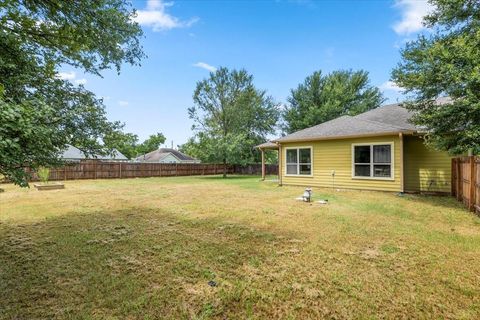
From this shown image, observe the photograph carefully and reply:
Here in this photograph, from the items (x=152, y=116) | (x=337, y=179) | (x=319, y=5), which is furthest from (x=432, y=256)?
(x=152, y=116)

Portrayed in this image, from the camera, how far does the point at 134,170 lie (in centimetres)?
2205

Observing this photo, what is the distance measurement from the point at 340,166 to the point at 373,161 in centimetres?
139

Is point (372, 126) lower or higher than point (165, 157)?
higher

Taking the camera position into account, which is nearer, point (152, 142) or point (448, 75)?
point (448, 75)

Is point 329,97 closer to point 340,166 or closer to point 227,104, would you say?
point 227,104

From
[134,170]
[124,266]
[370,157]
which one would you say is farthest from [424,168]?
[134,170]

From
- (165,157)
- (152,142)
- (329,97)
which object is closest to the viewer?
(329,97)

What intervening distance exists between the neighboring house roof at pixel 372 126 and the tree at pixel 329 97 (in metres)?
15.0

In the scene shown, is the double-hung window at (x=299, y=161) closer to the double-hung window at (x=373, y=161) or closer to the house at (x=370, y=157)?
the house at (x=370, y=157)

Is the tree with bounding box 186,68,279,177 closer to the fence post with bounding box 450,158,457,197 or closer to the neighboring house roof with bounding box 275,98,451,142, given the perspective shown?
the neighboring house roof with bounding box 275,98,451,142

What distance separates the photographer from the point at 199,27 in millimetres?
12758

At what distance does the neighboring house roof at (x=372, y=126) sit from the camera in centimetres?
1043

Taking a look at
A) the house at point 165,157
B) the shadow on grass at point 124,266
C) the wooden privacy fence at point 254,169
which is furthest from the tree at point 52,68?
the house at point 165,157

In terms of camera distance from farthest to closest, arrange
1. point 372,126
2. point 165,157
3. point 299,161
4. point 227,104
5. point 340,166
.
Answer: point 165,157
point 227,104
point 299,161
point 340,166
point 372,126
